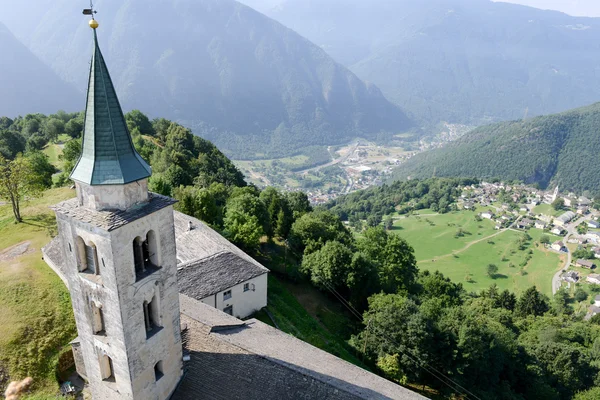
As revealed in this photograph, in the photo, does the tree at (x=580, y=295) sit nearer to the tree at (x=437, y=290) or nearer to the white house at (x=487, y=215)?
the white house at (x=487, y=215)

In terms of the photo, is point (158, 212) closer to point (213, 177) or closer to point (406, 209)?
point (213, 177)

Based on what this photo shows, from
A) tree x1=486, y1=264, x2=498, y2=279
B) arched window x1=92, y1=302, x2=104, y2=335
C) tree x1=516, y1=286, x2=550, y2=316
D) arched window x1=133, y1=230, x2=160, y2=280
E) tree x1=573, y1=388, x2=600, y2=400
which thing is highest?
arched window x1=133, y1=230, x2=160, y2=280

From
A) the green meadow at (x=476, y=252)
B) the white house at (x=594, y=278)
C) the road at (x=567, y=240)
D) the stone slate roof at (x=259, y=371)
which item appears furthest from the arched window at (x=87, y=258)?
the white house at (x=594, y=278)

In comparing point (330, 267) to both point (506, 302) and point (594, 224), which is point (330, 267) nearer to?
point (506, 302)

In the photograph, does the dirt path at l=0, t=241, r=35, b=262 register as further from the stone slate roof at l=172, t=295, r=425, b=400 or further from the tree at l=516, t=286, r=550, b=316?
the tree at l=516, t=286, r=550, b=316

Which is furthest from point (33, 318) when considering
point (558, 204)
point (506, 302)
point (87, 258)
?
point (558, 204)

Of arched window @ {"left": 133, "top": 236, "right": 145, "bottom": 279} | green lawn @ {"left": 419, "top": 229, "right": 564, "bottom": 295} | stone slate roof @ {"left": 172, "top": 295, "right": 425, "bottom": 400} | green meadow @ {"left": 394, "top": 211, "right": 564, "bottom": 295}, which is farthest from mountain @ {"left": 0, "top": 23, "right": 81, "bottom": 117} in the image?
green lawn @ {"left": 419, "top": 229, "right": 564, "bottom": 295}

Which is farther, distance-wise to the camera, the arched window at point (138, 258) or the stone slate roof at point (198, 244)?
the stone slate roof at point (198, 244)
